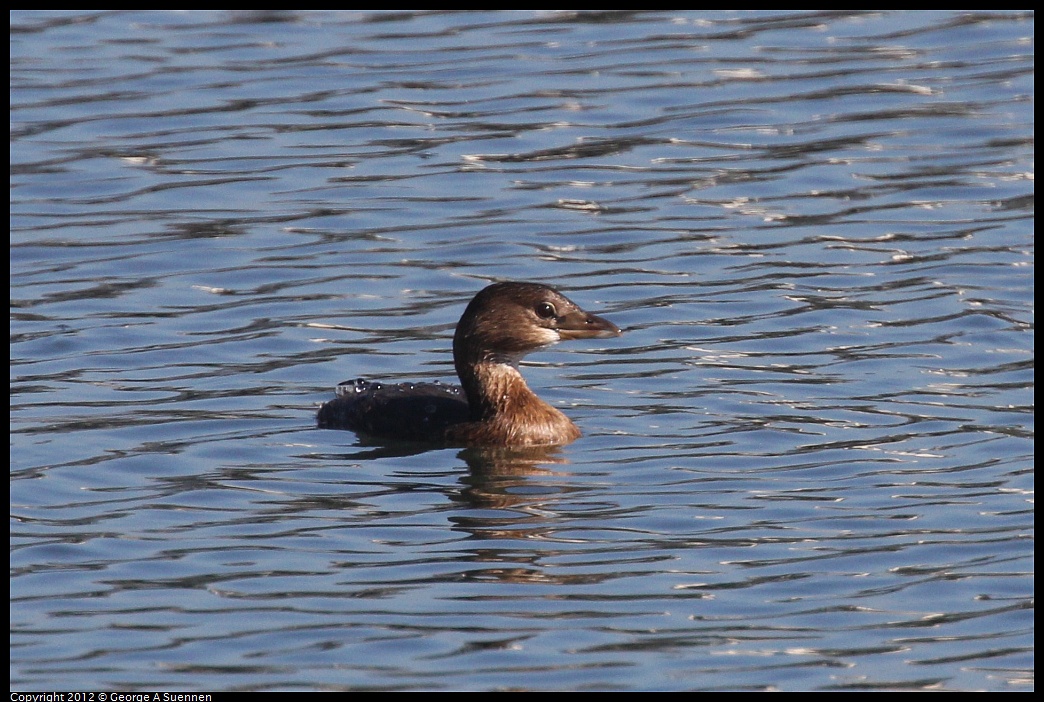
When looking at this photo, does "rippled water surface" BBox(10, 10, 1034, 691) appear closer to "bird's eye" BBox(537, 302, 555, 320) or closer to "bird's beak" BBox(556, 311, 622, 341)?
"bird's beak" BBox(556, 311, 622, 341)

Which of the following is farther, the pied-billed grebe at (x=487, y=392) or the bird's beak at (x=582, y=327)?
the bird's beak at (x=582, y=327)

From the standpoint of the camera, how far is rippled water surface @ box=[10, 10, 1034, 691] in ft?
29.9

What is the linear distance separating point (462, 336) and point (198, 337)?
8.08 feet

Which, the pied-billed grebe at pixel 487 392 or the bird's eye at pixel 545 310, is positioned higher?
the bird's eye at pixel 545 310

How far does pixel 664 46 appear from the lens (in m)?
21.2

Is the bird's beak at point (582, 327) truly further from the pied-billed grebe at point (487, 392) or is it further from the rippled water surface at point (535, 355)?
the rippled water surface at point (535, 355)

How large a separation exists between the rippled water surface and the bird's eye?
709mm

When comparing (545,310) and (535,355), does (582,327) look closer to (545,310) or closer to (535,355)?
(545,310)

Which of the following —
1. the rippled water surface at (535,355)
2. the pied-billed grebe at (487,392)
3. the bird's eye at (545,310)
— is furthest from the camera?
the bird's eye at (545,310)

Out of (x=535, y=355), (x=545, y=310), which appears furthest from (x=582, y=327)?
(x=535, y=355)

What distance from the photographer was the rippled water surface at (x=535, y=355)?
29.9ft

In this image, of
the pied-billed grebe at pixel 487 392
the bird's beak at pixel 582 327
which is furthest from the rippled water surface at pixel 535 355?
the bird's beak at pixel 582 327
